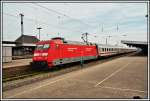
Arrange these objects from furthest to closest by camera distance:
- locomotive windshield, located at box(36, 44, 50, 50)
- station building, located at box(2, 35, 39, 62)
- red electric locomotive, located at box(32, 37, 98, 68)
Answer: station building, located at box(2, 35, 39, 62) < locomotive windshield, located at box(36, 44, 50, 50) < red electric locomotive, located at box(32, 37, 98, 68)

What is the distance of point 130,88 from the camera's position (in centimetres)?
1038

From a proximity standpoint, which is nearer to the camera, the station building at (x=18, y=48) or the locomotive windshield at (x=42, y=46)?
the locomotive windshield at (x=42, y=46)

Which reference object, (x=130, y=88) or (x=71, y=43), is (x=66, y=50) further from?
(x=130, y=88)

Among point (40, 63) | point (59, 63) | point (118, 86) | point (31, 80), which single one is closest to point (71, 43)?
point (59, 63)

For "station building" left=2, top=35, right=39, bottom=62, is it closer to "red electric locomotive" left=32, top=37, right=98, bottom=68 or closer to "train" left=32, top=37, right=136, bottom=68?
"train" left=32, top=37, right=136, bottom=68

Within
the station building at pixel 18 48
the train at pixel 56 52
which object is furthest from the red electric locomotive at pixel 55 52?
the station building at pixel 18 48

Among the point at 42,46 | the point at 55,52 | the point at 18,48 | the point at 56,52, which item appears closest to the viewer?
the point at 55,52

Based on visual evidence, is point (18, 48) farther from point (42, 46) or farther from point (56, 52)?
point (56, 52)

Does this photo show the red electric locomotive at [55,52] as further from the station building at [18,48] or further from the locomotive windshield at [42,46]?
the station building at [18,48]

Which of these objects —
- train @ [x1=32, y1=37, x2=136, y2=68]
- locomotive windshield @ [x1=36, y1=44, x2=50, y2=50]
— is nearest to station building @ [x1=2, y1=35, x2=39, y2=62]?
train @ [x1=32, y1=37, x2=136, y2=68]

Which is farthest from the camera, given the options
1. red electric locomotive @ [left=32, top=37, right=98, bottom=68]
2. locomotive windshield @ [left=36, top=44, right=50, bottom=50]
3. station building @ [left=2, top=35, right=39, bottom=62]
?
station building @ [left=2, top=35, right=39, bottom=62]

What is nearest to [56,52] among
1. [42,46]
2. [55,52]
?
[55,52]

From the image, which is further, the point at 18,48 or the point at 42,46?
the point at 18,48

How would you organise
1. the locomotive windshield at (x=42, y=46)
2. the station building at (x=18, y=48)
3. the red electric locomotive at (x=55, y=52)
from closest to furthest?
the red electric locomotive at (x=55, y=52), the locomotive windshield at (x=42, y=46), the station building at (x=18, y=48)
